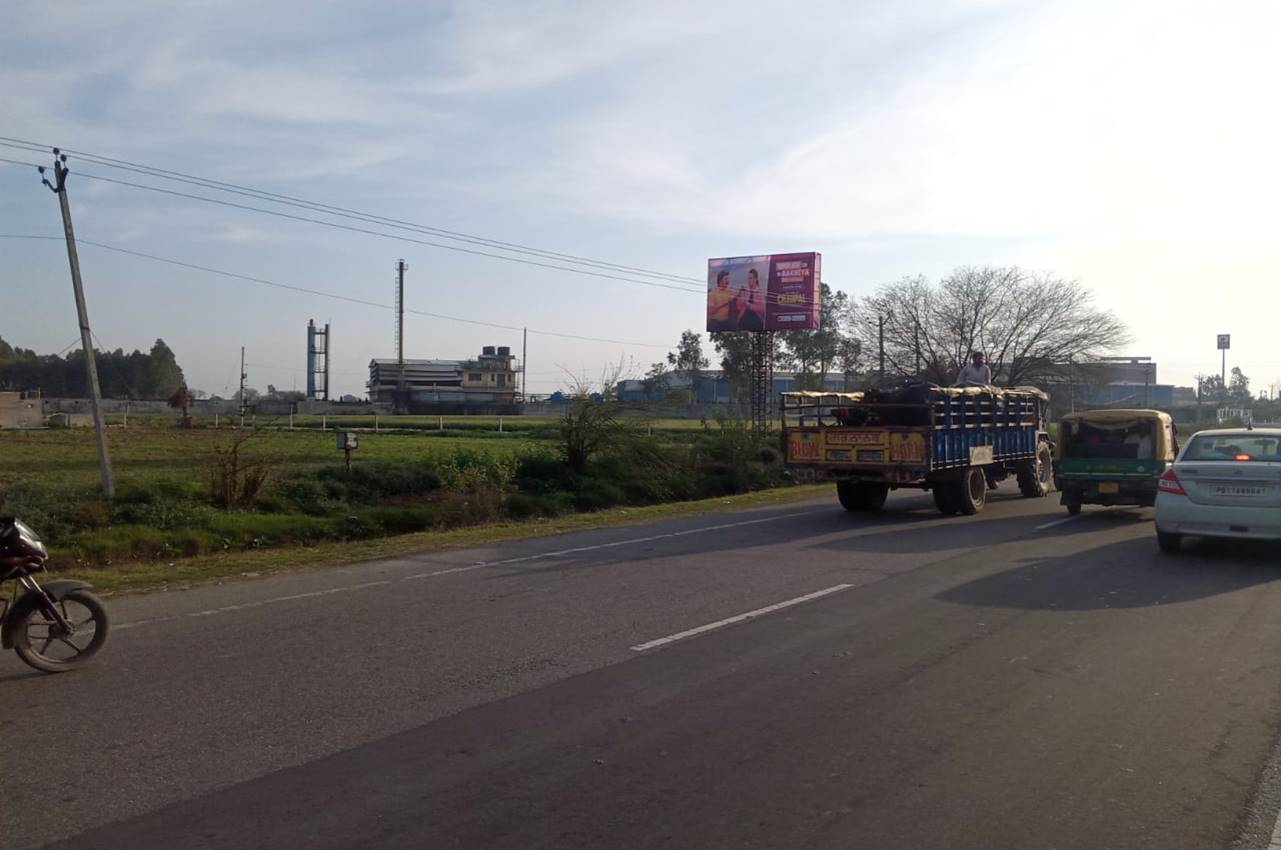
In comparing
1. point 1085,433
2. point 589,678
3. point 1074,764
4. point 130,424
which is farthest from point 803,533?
point 130,424

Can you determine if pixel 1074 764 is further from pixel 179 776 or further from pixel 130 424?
pixel 130 424

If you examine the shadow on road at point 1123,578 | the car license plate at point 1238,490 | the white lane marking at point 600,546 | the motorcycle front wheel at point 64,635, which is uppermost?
the car license plate at point 1238,490

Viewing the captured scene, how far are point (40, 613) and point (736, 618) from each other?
559cm

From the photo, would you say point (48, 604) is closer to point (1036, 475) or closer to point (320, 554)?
point (320, 554)

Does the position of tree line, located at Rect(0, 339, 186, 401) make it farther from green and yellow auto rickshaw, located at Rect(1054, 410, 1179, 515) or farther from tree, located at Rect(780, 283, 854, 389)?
green and yellow auto rickshaw, located at Rect(1054, 410, 1179, 515)

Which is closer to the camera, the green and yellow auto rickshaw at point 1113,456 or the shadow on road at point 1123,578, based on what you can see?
the shadow on road at point 1123,578

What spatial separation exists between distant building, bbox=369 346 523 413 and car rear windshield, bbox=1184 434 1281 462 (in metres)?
75.2

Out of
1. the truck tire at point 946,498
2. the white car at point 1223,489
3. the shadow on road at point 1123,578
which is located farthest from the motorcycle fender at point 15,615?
the truck tire at point 946,498

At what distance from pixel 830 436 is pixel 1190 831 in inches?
547

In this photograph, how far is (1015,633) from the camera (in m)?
8.91

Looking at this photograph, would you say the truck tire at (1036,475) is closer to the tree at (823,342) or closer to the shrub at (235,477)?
the shrub at (235,477)

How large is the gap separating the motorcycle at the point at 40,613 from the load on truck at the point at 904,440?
42.7 ft

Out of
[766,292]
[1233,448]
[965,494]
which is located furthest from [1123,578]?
[766,292]

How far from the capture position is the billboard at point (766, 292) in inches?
1821
